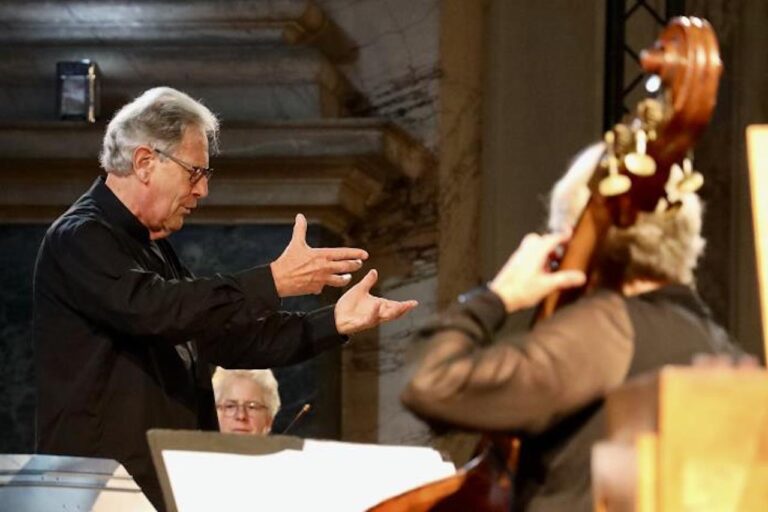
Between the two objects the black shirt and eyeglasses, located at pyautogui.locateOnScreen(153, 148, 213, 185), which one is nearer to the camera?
the black shirt

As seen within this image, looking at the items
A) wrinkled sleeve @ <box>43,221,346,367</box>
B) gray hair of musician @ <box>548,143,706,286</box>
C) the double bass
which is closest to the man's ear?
wrinkled sleeve @ <box>43,221,346,367</box>

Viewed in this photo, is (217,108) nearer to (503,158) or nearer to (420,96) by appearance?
(420,96)

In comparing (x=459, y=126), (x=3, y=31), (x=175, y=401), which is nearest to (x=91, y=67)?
(x=3, y=31)

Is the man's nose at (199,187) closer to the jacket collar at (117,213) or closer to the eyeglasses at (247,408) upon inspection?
the jacket collar at (117,213)

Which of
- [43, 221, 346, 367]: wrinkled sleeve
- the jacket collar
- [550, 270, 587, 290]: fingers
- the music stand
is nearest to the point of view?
[550, 270, 587, 290]: fingers

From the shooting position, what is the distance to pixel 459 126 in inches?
281

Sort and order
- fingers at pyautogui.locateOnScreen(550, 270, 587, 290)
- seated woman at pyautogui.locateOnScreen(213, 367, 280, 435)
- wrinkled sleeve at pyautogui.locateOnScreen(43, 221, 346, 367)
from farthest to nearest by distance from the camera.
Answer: seated woman at pyautogui.locateOnScreen(213, 367, 280, 435), wrinkled sleeve at pyautogui.locateOnScreen(43, 221, 346, 367), fingers at pyautogui.locateOnScreen(550, 270, 587, 290)

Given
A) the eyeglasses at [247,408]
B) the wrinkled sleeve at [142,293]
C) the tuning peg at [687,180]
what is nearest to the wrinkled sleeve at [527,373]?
the tuning peg at [687,180]

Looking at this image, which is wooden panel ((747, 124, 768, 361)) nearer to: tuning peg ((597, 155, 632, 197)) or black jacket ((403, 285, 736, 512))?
black jacket ((403, 285, 736, 512))

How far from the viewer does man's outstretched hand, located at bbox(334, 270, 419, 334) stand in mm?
4812

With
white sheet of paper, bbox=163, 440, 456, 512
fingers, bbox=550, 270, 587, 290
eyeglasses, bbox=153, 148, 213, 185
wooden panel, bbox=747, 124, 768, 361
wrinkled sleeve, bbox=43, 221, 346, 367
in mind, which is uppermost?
wooden panel, bbox=747, 124, 768, 361

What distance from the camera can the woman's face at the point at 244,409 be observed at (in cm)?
580

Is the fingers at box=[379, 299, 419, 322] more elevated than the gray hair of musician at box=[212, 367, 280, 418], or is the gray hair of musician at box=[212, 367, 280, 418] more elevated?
the fingers at box=[379, 299, 419, 322]

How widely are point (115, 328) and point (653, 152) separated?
6.28 feet
